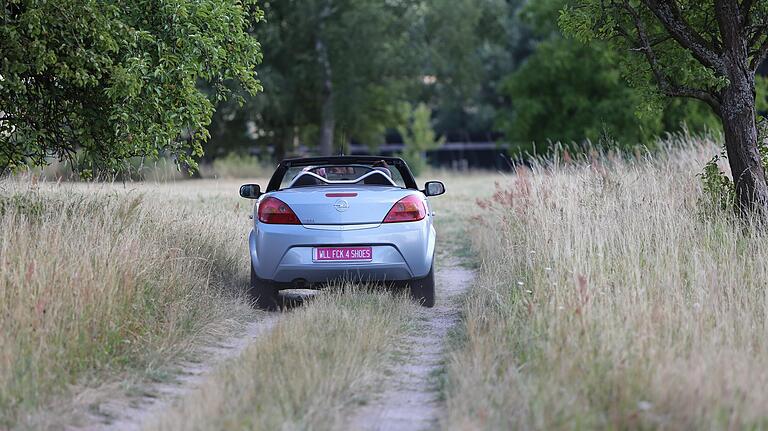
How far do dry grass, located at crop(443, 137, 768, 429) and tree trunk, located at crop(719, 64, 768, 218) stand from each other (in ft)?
1.53

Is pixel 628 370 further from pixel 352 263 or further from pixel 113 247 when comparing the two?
pixel 113 247

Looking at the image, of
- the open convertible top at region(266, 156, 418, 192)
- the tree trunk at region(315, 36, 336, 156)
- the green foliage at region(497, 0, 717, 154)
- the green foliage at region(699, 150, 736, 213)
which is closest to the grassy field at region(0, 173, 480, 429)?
the open convertible top at region(266, 156, 418, 192)

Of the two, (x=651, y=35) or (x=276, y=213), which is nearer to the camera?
(x=276, y=213)

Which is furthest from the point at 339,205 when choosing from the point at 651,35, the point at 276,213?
the point at 651,35

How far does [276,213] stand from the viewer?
9.34 metres

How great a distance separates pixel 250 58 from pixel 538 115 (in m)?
35.8

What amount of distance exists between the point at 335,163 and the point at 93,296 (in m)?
3.58

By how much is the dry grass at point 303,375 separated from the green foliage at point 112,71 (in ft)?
10.6

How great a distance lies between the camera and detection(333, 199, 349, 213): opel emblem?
9202 mm

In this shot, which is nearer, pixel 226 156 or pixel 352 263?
pixel 352 263

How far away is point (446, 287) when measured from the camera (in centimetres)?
1190

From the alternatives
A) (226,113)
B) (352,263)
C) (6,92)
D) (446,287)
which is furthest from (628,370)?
(226,113)

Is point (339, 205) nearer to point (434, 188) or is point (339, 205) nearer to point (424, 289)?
point (424, 289)

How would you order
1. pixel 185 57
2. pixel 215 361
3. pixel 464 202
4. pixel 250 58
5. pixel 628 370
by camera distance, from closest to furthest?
pixel 628 370 → pixel 215 361 → pixel 185 57 → pixel 250 58 → pixel 464 202
